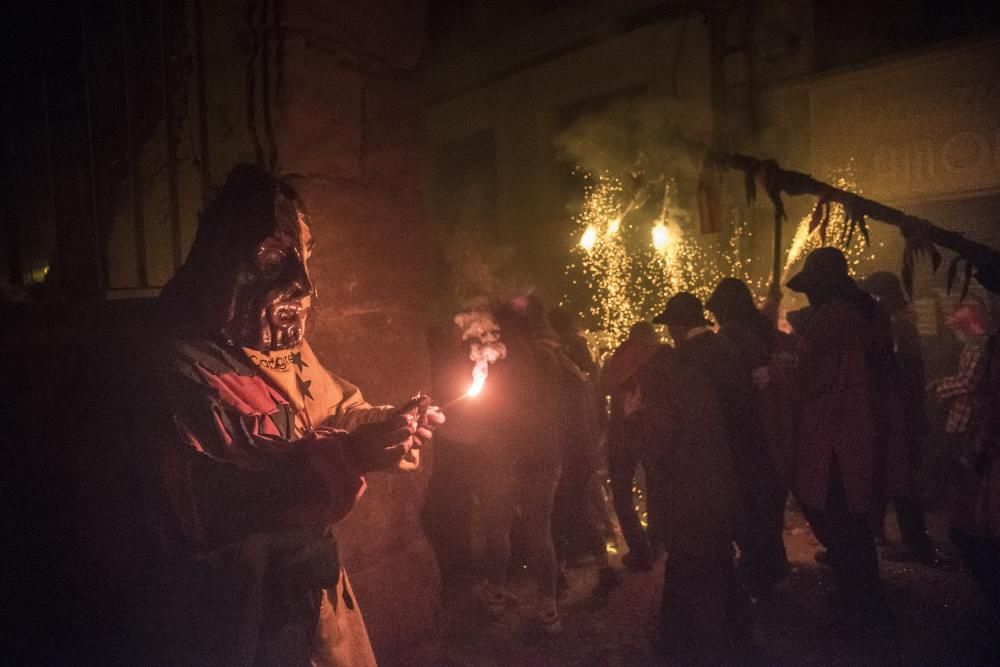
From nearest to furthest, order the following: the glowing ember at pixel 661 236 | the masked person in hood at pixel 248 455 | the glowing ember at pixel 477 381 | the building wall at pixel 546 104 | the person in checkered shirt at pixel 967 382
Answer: the masked person in hood at pixel 248 455 < the glowing ember at pixel 477 381 < the person in checkered shirt at pixel 967 382 < the building wall at pixel 546 104 < the glowing ember at pixel 661 236

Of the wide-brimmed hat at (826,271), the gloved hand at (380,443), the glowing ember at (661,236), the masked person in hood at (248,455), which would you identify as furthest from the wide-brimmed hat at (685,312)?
the glowing ember at (661,236)

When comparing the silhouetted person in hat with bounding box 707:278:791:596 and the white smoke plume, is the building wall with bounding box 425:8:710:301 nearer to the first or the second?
the silhouetted person in hat with bounding box 707:278:791:596

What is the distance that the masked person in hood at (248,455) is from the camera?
7.09 ft

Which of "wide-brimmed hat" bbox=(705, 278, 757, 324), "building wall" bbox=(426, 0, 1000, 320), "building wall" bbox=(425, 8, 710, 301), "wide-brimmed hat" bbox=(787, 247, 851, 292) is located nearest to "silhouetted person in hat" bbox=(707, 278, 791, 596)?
"wide-brimmed hat" bbox=(705, 278, 757, 324)

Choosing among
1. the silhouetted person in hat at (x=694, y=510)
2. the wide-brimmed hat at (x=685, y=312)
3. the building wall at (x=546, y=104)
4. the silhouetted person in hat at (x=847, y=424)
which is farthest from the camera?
the building wall at (x=546, y=104)

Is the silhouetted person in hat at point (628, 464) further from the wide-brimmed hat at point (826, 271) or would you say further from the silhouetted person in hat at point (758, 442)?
the wide-brimmed hat at point (826, 271)

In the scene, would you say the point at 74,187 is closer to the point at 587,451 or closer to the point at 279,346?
the point at 279,346

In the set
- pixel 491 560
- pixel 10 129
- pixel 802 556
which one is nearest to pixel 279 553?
pixel 10 129

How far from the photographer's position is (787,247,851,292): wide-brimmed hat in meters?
4.88

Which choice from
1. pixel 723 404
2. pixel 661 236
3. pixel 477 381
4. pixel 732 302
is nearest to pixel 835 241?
pixel 661 236

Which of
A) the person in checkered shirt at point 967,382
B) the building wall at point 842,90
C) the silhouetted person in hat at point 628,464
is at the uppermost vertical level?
the building wall at point 842,90

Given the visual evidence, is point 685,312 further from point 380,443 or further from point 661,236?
point 661,236

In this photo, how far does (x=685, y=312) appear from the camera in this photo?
5008 mm

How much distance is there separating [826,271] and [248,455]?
4068 mm
